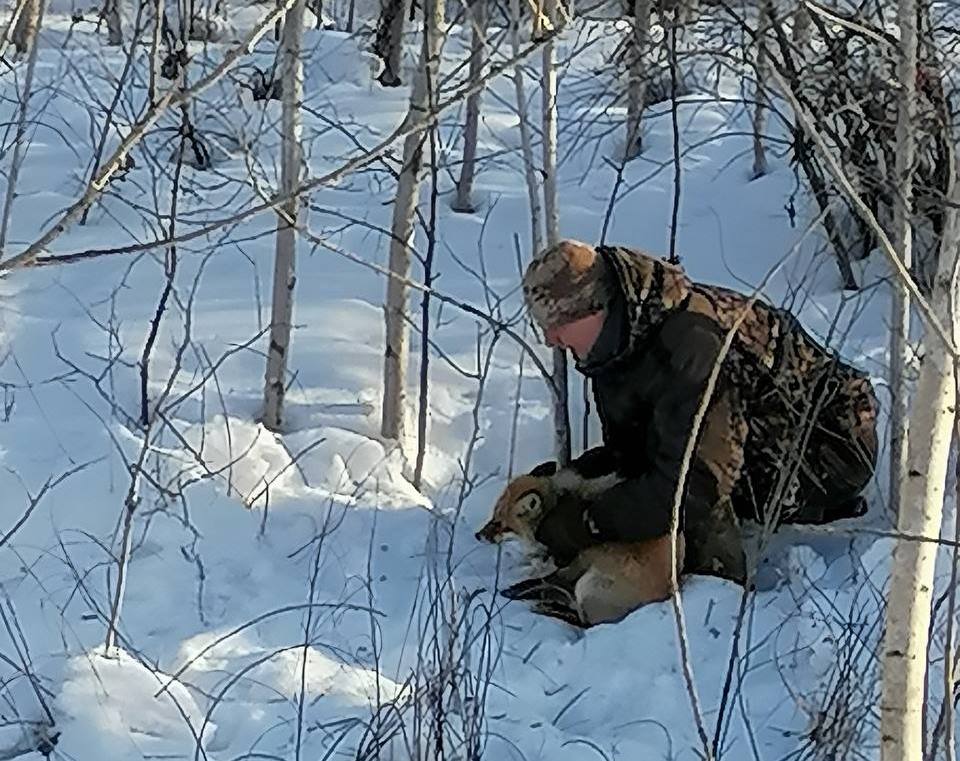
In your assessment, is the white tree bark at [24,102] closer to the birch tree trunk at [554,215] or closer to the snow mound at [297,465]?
the snow mound at [297,465]

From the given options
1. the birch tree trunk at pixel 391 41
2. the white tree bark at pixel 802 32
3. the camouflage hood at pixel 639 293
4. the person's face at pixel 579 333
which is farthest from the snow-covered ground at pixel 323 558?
the birch tree trunk at pixel 391 41

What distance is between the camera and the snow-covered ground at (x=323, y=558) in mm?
2955

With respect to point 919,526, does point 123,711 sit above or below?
below

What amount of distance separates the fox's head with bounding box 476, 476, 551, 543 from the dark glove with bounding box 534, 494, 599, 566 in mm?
28

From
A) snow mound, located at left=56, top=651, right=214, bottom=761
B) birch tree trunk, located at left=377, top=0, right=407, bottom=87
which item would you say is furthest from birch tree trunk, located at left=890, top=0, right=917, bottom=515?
birch tree trunk, located at left=377, top=0, right=407, bottom=87

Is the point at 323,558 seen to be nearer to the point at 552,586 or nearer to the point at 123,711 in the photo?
the point at 552,586

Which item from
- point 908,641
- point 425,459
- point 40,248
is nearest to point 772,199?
point 425,459

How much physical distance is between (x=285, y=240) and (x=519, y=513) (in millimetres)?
1181

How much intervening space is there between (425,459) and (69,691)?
64.7 inches

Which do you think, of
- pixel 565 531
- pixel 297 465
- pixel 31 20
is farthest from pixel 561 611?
pixel 31 20

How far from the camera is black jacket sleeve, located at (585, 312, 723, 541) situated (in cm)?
347

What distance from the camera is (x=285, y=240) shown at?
438 cm

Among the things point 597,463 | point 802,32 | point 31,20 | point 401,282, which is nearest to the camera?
point 31,20

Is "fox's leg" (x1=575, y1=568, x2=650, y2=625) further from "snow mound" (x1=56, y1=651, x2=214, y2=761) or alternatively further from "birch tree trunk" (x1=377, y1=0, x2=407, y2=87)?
"birch tree trunk" (x1=377, y1=0, x2=407, y2=87)
